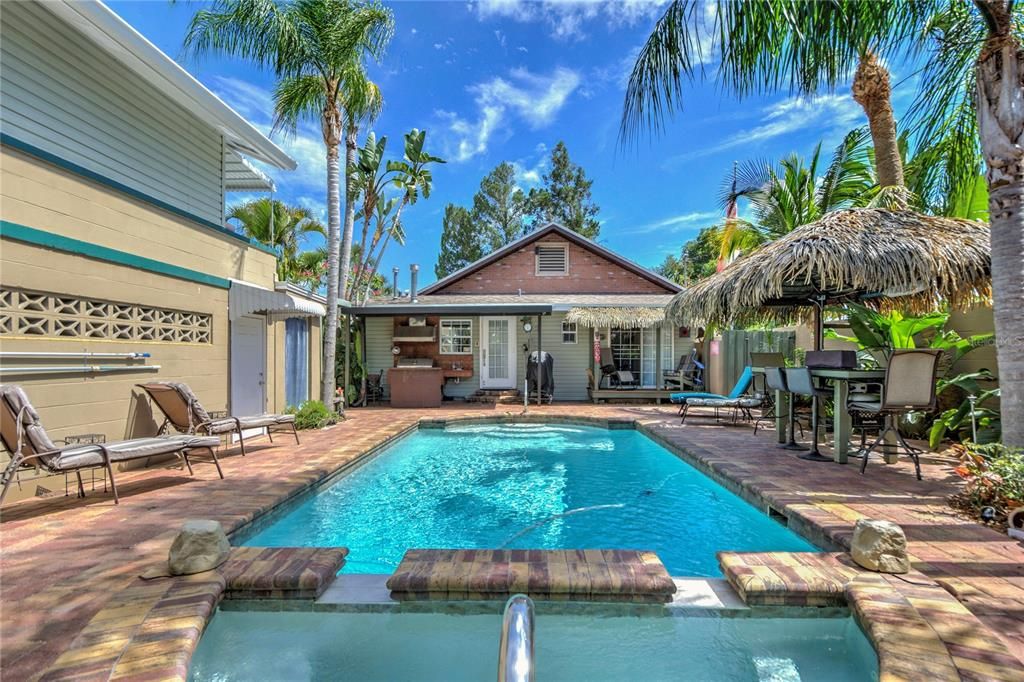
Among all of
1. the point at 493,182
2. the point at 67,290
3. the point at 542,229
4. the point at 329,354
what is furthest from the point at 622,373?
the point at 493,182

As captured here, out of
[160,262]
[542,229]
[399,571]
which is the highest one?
[542,229]

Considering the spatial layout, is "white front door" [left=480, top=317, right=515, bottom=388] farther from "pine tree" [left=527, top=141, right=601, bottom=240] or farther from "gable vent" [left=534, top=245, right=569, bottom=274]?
"pine tree" [left=527, top=141, right=601, bottom=240]

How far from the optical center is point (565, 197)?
32.4m

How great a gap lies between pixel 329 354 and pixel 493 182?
84.6 ft

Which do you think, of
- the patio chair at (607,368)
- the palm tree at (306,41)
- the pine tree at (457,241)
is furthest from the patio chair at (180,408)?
the pine tree at (457,241)

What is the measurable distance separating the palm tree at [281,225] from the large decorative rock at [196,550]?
18.1m

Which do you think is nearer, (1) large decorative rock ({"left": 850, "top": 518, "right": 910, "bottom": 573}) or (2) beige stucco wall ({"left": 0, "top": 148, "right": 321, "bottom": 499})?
(1) large decorative rock ({"left": 850, "top": 518, "right": 910, "bottom": 573})

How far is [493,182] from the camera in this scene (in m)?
33.2

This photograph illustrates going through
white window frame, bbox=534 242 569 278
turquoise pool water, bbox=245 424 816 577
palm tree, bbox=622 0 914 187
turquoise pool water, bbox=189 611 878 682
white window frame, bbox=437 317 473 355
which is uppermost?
white window frame, bbox=534 242 569 278

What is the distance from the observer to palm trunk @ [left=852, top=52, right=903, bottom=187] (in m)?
9.10

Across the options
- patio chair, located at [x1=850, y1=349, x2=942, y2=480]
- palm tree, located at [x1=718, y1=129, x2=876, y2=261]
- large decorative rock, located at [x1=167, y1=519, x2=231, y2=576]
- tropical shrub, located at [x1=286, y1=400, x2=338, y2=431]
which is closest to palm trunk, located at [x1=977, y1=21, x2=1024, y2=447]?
patio chair, located at [x1=850, y1=349, x2=942, y2=480]

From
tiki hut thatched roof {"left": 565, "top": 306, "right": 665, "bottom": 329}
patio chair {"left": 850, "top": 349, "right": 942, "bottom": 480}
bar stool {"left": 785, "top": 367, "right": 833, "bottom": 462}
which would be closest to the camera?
patio chair {"left": 850, "top": 349, "right": 942, "bottom": 480}

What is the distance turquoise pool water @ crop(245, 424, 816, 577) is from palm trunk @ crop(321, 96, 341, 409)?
9.06ft

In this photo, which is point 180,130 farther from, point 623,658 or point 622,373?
point 622,373
